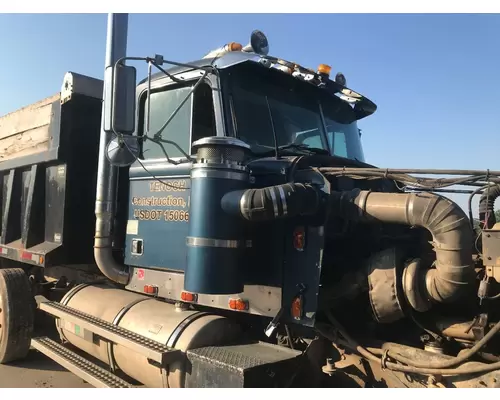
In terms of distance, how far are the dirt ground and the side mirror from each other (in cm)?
265

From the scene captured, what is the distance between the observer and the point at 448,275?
2.89 metres

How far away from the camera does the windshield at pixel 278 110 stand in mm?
3857

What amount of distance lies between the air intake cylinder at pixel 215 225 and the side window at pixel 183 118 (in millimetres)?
617

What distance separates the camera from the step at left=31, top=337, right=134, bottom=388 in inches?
150

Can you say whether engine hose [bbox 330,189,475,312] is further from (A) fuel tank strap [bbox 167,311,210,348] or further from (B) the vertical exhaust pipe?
(B) the vertical exhaust pipe

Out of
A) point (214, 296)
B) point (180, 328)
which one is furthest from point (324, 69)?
point (180, 328)

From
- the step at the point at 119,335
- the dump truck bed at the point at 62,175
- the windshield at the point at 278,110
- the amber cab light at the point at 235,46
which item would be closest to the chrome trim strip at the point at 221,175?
the windshield at the point at 278,110

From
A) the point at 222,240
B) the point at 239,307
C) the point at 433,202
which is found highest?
the point at 433,202

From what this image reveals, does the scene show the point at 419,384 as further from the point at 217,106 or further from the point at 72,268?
the point at 72,268

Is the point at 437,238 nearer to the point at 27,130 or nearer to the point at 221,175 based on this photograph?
the point at 221,175

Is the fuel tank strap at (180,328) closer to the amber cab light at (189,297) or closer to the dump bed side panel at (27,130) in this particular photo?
the amber cab light at (189,297)

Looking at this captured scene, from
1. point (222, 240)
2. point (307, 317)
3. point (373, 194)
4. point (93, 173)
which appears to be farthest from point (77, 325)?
point (373, 194)

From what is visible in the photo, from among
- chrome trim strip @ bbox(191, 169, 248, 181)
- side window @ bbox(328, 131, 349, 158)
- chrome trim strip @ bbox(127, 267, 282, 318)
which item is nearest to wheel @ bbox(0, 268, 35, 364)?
chrome trim strip @ bbox(127, 267, 282, 318)

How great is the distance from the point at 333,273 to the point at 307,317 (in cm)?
60
